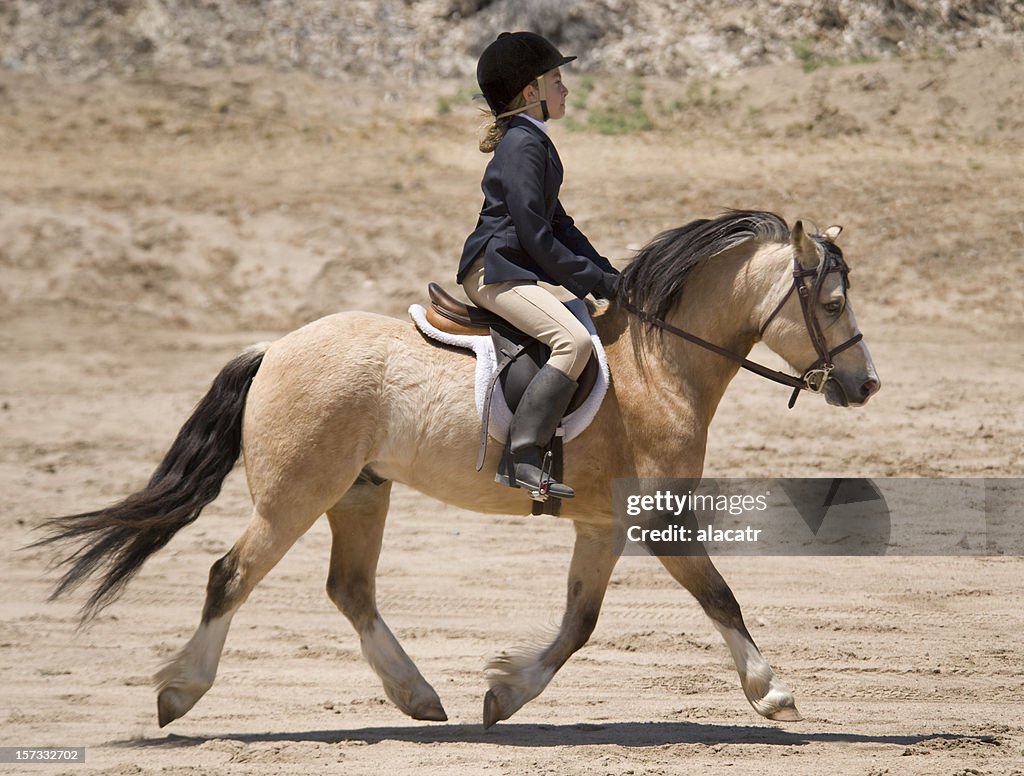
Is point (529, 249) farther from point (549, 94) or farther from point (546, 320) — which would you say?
point (549, 94)

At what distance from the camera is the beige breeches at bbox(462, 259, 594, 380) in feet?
16.6

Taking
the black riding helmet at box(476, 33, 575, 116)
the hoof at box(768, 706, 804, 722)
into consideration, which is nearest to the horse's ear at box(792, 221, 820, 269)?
the black riding helmet at box(476, 33, 575, 116)

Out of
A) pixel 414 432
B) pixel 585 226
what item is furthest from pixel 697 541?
pixel 585 226

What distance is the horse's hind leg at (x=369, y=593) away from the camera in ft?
18.2

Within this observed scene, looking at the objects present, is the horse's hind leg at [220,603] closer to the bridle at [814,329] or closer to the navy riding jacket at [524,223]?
the navy riding jacket at [524,223]

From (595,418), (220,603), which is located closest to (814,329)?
(595,418)

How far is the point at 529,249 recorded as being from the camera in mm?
5066

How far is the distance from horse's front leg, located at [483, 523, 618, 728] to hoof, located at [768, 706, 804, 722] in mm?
812

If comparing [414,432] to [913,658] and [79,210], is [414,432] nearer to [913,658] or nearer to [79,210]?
[913,658]

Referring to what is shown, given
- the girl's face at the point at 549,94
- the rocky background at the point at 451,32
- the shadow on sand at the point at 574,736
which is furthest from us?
the rocky background at the point at 451,32

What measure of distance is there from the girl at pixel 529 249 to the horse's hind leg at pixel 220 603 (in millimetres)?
1036

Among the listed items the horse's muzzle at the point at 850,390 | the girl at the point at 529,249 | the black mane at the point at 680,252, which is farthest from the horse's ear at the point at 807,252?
the girl at the point at 529,249

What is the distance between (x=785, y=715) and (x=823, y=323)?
154 cm

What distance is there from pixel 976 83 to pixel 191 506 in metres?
13.3
